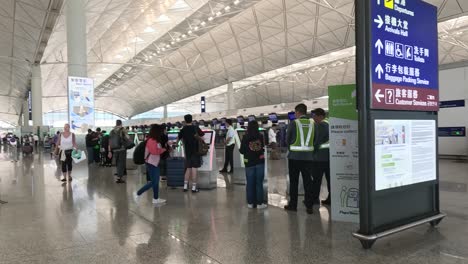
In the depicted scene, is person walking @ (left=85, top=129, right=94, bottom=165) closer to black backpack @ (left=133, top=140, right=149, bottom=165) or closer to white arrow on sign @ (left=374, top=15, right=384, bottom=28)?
black backpack @ (left=133, top=140, right=149, bottom=165)

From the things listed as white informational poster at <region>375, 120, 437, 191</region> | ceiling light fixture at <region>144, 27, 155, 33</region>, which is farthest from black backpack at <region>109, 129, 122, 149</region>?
ceiling light fixture at <region>144, 27, 155, 33</region>

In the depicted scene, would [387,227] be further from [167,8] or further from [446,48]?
[446,48]

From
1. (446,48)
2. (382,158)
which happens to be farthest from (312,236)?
(446,48)

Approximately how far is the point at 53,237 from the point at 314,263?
330 cm

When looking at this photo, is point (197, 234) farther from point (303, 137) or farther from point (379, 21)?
point (379, 21)

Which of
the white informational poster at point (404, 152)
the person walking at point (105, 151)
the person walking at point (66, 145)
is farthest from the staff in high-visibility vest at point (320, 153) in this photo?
the person walking at point (105, 151)

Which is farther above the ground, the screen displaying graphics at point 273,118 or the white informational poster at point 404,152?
the screen displaying graphics at point 273,118

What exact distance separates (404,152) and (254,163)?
8.50ft

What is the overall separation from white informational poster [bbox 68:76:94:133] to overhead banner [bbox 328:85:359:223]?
443 inches

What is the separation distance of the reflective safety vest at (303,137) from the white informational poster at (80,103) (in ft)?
34.7

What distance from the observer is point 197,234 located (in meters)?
4.67

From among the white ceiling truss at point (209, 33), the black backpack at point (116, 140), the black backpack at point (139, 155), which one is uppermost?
the white ceiling truss at point (209, 33)

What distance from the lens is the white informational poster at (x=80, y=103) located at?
13.8 metres

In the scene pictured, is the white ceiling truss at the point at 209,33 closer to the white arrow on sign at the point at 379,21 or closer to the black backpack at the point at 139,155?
the black backpack at the point at 139,155
